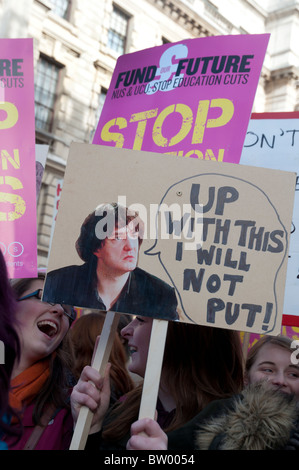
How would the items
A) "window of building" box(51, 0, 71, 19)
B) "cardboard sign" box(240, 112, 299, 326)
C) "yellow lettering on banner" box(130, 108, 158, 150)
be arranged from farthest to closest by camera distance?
"window of building" box(51, 0, 71, 19) → "cardboard sign" box(240, 112, 299, 326) → "yellow lettering on banner" box(130, 108, 158, 150)

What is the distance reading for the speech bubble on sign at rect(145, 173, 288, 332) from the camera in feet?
A: 6.34

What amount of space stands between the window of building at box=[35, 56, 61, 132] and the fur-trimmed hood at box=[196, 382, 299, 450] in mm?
14610

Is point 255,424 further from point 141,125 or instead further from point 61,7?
point 61,7

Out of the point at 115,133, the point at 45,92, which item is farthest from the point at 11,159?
the point at 45,92

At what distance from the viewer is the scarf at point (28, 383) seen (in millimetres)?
2111

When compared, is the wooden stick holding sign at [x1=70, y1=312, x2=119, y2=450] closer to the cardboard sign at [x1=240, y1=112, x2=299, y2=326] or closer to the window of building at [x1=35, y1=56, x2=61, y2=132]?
the cardboard sign at [x1=240, y1=112, x2=299, y2=326]

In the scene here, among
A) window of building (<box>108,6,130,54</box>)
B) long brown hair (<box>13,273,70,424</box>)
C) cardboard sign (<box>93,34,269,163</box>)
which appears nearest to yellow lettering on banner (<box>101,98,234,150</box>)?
cardboard sign (<box>93,34,269,163</box>)

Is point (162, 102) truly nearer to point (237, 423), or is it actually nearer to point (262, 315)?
point (262, 315)

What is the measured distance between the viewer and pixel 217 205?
79.6 inches

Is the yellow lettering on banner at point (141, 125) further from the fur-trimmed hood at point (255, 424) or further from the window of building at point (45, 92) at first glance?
the window of building at point (45, 92)

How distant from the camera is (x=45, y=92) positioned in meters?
16.0

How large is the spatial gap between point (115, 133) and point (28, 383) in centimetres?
142

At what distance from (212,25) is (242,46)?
19178 mm

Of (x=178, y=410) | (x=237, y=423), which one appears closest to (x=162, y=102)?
(x=178, y=410)
